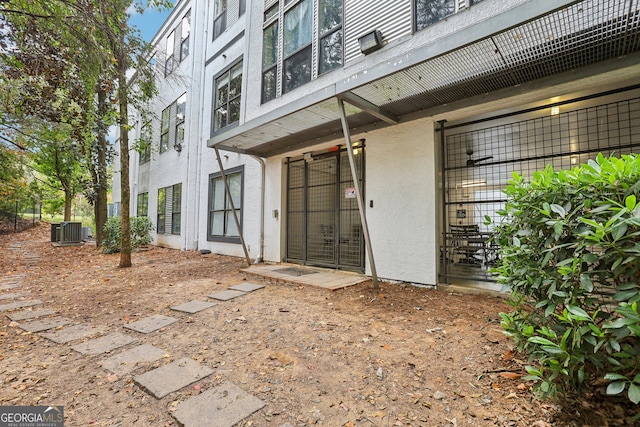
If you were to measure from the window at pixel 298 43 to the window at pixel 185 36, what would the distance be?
5.41 m

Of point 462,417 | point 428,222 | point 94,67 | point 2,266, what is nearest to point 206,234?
point 2,266

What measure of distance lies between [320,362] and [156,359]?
1433 millimetres

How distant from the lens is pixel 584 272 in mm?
1546

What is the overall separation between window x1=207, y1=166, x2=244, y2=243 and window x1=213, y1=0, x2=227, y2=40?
4.80m

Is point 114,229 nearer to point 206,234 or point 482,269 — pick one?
point 206,234

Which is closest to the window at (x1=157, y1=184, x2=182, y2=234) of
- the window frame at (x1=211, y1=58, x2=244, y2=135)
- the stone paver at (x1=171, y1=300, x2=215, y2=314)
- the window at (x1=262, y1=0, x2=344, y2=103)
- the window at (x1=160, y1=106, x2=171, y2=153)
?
the window at (x1=160, y1=106, x2=171, y2=153)

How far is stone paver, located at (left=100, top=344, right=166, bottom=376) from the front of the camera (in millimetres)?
2295

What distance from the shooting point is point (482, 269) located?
5000mm

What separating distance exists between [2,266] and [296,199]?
7630 millimetres

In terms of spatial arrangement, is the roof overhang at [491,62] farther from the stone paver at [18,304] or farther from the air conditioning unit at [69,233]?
the air conditioning unit at [69,233]

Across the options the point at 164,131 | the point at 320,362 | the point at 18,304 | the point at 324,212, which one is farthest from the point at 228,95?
the point at 320,362

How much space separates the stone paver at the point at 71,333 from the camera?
2.90 metres

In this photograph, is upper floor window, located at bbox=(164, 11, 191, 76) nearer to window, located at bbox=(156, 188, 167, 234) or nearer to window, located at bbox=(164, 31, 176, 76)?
window, located at bbox=(164, 31, 176, 76)

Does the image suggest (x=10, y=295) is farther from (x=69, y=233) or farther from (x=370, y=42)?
(x=69, y=233)
